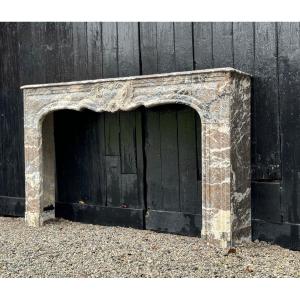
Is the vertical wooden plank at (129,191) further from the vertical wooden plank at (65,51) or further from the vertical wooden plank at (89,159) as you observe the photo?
the vertical wooden plank at (65,51)

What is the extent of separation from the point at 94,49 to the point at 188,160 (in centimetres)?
164

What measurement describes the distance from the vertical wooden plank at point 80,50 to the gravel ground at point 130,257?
177 centimetres

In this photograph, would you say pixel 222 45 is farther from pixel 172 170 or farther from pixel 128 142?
pixel 128 142

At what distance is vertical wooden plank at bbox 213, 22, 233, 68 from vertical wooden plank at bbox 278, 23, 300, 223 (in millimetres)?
459

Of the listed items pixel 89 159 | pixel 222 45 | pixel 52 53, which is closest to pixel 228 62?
pixel 222 45

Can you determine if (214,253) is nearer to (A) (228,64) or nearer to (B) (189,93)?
(B) (189,93)

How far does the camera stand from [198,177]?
4.50 m

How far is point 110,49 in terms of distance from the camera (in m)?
4.92

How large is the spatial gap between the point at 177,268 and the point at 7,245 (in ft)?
5.76

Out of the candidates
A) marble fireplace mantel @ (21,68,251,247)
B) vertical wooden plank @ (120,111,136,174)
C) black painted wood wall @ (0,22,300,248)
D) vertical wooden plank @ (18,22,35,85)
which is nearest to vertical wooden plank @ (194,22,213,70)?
black painted wood wall @ (0,22,300,248)

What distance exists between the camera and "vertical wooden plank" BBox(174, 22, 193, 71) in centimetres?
443

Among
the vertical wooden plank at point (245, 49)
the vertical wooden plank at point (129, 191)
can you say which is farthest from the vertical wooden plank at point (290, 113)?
the vertical wooden plank at point (129, 191)

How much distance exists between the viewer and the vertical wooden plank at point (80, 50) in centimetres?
509

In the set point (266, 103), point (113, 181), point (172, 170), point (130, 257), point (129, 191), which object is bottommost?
point (130, 257)
